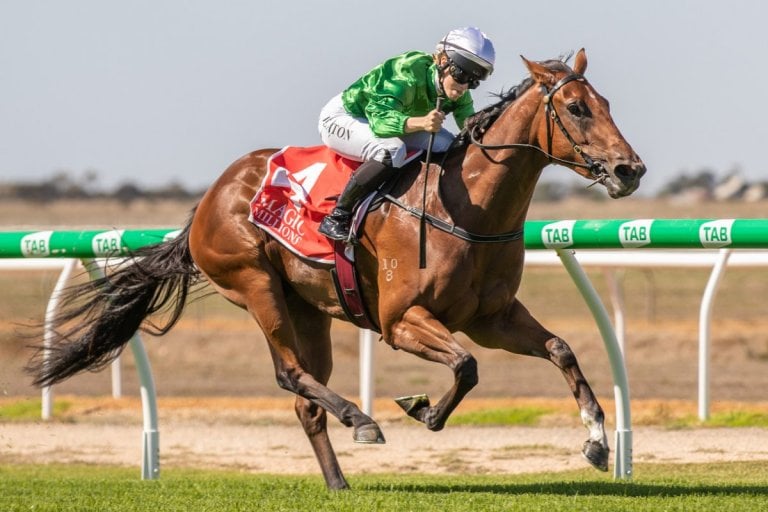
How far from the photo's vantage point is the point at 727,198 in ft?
164

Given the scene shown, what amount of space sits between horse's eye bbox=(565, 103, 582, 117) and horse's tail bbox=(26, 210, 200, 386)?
2.38 metres

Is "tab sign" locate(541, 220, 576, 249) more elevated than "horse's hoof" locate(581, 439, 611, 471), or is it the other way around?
"tab sign" locate(541, 220, 576, 249)

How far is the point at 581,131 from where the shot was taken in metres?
5.56

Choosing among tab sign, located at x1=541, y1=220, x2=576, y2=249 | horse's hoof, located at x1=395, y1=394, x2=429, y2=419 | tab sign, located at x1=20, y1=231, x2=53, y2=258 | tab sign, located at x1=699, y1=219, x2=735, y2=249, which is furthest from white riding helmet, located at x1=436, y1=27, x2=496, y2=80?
tab sign, located at x1=20, y1=231, x2=53, y2=258

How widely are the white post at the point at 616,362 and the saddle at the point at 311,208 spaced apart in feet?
3.15

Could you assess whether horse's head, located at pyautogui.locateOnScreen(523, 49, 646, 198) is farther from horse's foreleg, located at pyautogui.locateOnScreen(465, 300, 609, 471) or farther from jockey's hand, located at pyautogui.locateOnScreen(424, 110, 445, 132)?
horse's foreleg, located at pyautogui.locateOnScreen(465, 300, 609, 471)

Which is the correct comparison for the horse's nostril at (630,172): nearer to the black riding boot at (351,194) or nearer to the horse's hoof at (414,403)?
the black riding boot at (351,194)

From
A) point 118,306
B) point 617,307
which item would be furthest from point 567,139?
point 617,307

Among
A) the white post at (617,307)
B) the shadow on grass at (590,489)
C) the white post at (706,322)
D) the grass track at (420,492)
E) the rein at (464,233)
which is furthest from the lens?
the white post at (617,307)

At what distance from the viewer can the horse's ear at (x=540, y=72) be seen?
575 cm

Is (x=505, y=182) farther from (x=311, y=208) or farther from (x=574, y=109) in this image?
(x=311, y=208)

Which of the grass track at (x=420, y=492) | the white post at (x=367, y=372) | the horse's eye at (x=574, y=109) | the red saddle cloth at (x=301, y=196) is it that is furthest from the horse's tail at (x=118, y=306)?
the horse's eye at (x=574, y=109)

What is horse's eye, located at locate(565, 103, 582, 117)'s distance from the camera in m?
5.59

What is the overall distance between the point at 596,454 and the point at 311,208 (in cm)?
178
